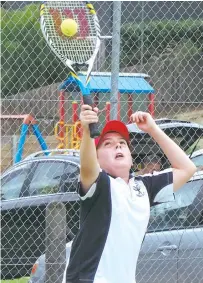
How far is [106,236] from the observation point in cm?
333

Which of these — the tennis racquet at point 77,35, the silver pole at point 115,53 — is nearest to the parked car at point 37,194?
the silver pole at point 115,53

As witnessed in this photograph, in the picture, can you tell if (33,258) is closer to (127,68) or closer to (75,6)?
(75,6)

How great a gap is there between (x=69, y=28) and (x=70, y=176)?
2973mm

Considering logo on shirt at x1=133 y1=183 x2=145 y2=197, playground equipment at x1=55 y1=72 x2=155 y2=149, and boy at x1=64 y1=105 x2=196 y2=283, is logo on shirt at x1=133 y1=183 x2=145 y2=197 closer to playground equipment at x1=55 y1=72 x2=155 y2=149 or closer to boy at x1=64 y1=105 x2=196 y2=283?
boy at x1=64 y1=105 x2=196 y2=283

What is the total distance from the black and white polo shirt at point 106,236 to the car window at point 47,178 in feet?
12.7

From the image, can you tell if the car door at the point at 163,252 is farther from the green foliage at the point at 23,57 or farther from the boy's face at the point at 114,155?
the boy's face at the point at 114,155

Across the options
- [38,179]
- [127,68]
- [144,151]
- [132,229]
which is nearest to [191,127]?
[144,151]

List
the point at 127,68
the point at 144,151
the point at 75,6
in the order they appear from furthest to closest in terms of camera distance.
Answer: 1. the point at 127,68
2. the point at 144,151
3. the point at 75,6

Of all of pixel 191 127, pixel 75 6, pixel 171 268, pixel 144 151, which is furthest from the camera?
pixel 191 127

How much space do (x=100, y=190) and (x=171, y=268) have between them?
2928mm

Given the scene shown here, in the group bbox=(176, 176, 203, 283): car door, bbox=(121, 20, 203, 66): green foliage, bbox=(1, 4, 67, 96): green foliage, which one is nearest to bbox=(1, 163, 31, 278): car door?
bbox=(1, 4, 67, 96): green foliage

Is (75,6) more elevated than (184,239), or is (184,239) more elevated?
(75,6)

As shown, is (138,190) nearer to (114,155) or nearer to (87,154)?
(114,155)

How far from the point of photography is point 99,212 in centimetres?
333
